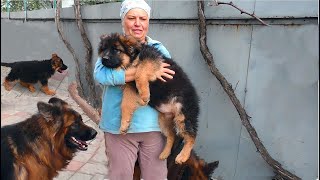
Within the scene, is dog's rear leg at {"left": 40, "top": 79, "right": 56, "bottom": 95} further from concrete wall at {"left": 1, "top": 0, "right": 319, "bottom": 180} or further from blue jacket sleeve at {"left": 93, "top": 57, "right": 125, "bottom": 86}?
blue jacket sleeve at {"left": 93, "top": 57, "right": 125, "bottom": 86}

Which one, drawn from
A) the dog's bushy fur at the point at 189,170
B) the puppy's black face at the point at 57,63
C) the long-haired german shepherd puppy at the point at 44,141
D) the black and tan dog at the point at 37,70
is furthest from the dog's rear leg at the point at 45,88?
the dog's bushy fur at the point at 189,170

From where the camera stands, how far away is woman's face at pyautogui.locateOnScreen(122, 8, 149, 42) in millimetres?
2561

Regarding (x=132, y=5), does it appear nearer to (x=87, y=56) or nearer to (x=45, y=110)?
(x=45, y=110)

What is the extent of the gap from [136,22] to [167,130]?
989 mm

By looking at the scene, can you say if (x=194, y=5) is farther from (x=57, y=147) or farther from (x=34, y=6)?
(x=34, y=6)

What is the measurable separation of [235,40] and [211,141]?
4.75 ft

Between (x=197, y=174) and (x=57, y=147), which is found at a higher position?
(x=57, y=147)

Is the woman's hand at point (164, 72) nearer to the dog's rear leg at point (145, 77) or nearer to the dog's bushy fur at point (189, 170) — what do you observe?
the dog's rear leg at point (145, 77)

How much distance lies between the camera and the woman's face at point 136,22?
2.56 m

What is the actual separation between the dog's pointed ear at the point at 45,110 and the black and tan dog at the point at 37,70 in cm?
574

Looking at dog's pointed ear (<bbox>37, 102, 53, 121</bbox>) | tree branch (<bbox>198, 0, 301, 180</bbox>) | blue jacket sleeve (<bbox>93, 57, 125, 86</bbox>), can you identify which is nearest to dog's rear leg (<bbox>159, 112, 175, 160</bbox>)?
blue jacket sleeve (<bbox>93, 57, 125, 86</bbox>)

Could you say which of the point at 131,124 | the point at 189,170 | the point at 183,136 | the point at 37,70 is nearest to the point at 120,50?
A: the point at 131,124

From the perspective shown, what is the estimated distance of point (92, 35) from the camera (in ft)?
24.6

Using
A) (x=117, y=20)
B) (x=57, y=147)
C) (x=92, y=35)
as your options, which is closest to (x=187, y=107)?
(x=57, y=147)
